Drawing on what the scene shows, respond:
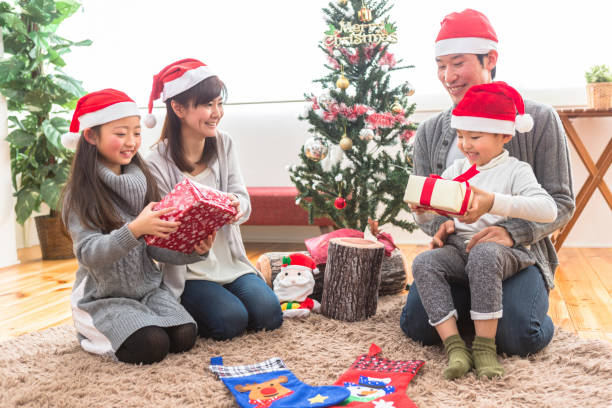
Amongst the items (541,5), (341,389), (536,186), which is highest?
(541,5)

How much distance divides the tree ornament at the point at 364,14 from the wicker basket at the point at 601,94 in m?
1.44

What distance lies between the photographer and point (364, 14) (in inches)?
102

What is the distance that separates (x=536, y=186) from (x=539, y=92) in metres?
2.26

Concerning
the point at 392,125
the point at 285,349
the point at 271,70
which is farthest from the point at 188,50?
the point at 285,349

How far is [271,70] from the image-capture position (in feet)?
13.5

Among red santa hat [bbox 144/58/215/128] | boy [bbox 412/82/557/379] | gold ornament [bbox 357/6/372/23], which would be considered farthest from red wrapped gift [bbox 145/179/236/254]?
gold ornament [bbox 357/6/372/23]

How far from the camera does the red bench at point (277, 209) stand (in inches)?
145

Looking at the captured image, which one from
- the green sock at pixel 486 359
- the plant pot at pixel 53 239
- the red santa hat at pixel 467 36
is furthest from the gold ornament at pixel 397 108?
the plant pot at pixel 53 239

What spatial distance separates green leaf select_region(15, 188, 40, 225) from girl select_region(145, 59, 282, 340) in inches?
68.5

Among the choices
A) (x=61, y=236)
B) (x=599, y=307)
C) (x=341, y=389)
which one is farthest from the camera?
(x=61, y=236)

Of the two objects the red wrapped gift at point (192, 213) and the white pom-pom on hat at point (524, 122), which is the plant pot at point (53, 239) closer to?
the red wrapped gift at point (192, 213)

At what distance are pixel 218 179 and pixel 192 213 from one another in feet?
1.79

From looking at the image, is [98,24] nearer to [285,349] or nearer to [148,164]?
[148,164]

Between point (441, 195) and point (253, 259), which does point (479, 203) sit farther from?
point (253, 259)
